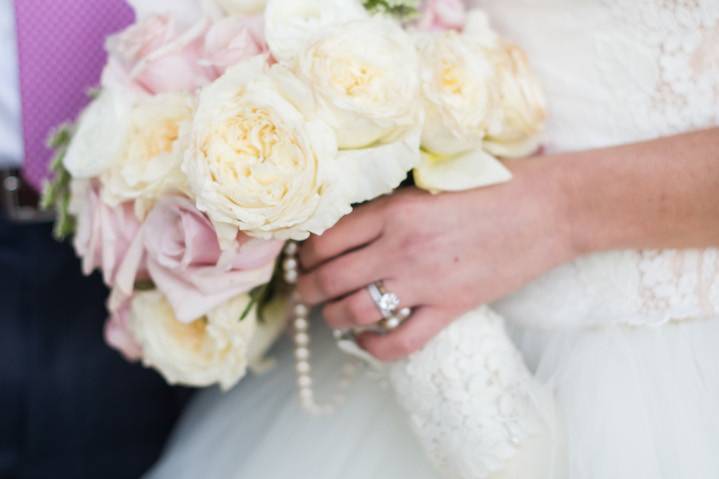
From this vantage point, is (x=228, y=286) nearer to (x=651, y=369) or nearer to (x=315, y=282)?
(x=315, y=282)

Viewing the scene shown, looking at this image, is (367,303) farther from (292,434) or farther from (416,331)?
(292,434)

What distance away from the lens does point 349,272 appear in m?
0.79

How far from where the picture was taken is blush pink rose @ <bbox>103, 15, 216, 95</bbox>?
2.49 ft

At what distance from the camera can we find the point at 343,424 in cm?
90

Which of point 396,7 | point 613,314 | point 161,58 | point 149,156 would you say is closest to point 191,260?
point 149,156

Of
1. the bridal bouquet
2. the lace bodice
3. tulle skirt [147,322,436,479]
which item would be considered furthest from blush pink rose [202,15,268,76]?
tulle skirt [147,322,436,479]

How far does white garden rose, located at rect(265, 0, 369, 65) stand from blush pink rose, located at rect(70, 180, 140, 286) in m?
0.25

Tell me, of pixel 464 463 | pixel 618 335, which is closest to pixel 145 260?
pixel 464 463

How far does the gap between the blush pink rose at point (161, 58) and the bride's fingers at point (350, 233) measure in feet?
0.69

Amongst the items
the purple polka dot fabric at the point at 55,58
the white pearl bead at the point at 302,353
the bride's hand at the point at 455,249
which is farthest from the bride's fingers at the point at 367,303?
the purple polka dot fabric at the point at 55,58

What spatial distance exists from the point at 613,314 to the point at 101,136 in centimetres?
58

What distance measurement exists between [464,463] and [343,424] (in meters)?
0.22

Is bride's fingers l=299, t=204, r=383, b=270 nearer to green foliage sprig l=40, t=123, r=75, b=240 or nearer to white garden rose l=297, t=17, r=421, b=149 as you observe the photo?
white garden rose l=297, t=17, r=421, b=149

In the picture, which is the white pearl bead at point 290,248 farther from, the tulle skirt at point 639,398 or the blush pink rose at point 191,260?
the tulle skirt at point 639,398
